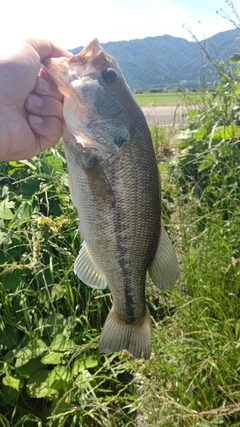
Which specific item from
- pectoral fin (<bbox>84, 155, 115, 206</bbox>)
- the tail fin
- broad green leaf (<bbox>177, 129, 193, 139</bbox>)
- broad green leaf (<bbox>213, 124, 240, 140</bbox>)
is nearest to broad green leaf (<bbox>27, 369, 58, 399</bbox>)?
the tail fin

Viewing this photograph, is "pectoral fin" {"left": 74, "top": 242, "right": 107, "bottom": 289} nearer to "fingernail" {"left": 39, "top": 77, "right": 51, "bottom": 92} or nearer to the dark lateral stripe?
the dark lateral stripe

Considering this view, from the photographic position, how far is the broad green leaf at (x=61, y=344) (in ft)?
7.72

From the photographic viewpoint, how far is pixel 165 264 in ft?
5.78

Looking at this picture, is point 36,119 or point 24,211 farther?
point 24,211

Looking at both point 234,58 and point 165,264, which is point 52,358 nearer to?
point 165,264

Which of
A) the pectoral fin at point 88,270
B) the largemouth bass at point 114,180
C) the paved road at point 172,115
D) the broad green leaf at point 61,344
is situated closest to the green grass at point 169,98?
the paved road at point 172,115

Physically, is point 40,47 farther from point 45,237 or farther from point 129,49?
point 129,49

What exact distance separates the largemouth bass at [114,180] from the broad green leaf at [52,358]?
606mm

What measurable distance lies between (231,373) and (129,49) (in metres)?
191

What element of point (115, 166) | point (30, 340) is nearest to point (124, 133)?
point (115, 166)

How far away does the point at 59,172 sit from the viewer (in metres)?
3.59

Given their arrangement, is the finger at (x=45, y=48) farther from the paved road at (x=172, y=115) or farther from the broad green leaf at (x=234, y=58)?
the broad green leaf at (x=234, y=58)

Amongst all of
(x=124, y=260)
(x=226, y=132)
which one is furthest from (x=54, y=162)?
(x=124, y=260)

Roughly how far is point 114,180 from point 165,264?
0.43 metres
